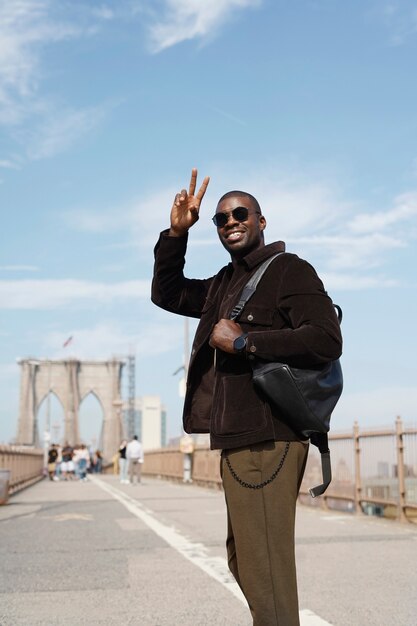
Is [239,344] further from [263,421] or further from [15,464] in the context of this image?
[15,464]

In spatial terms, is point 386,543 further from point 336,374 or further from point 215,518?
point 336,374

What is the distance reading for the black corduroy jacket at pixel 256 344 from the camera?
9.89ft

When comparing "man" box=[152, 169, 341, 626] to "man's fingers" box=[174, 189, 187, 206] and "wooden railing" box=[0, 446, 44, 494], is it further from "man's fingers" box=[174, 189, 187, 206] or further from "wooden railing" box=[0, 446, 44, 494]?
"wooden railing" box=[0, 446, 44, 494]

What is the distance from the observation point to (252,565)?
3016 mm

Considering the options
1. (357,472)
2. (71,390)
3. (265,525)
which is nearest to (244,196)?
(265,525)

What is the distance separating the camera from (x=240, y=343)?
303cm

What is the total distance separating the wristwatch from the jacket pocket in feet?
0.40

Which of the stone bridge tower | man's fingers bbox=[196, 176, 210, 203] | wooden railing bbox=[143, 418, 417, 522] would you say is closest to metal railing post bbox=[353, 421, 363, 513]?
wooden railing bbox=[143, 418, 417, 522]

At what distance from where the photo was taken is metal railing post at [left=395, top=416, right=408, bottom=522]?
12.4 m

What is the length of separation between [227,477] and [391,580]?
4.31 meters

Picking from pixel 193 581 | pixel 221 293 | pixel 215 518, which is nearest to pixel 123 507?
pixel 215 518

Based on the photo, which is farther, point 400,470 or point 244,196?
point 400,470

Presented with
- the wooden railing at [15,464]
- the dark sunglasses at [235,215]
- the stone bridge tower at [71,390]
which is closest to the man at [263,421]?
the dark sunglasses at [235,215]

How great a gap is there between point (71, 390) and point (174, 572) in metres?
92.2
